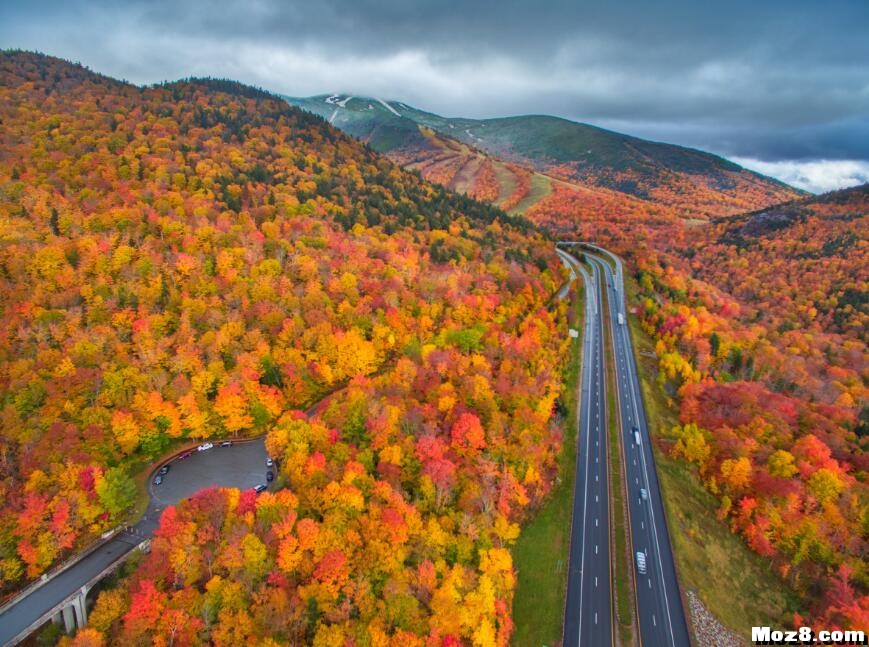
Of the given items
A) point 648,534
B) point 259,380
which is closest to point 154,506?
point 259,380

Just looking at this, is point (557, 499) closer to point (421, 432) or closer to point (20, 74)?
point (421, 432)

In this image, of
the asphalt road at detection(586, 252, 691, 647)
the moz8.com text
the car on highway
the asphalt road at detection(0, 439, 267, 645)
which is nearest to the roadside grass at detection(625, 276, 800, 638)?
the moz8.com text

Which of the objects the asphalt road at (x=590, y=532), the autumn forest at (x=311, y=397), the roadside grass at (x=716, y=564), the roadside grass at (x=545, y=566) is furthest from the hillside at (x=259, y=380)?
the roadside grass at (x=716, y=564)

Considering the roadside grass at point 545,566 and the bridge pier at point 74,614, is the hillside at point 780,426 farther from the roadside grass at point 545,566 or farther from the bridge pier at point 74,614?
the bridge pier at point 74,614

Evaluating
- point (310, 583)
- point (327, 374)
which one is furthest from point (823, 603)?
point (327, 374)

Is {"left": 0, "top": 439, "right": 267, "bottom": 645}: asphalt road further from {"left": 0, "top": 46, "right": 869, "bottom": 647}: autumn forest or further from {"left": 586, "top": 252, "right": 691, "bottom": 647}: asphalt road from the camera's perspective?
{"left": 586, "top": 252, "right": 691, "bottom": 647}: asphalt road

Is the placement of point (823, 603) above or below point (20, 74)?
below

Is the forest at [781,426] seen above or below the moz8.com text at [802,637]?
above
